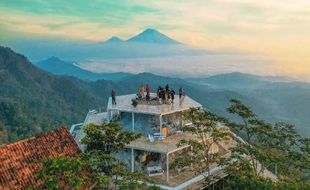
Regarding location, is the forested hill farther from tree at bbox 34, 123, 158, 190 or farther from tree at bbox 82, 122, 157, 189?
tree at bbox 34, 123, 158, 190

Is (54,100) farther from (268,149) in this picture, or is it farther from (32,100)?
(268,149)

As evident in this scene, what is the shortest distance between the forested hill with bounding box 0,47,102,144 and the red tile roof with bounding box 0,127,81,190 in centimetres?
4294

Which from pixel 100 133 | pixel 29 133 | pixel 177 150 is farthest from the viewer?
pixel 29 133

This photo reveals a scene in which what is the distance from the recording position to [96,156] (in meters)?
16.1

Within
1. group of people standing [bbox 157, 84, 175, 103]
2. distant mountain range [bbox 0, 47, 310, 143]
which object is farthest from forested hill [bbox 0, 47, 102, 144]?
group of people standing [bbox 157, 84, 175, 103]

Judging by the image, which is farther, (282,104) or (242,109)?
(282,104)

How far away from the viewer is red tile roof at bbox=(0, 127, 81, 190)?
62.4ft

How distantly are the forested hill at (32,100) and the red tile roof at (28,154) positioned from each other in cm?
4294

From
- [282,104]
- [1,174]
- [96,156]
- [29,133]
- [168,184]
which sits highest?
[96,156]

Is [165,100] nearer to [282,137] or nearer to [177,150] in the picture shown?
[177,150]

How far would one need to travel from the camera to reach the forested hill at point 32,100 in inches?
2832

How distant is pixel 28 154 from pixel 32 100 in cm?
8111

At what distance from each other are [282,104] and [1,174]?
169 m

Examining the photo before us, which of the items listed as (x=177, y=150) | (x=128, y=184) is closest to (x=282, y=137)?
(x=177, y=150)
